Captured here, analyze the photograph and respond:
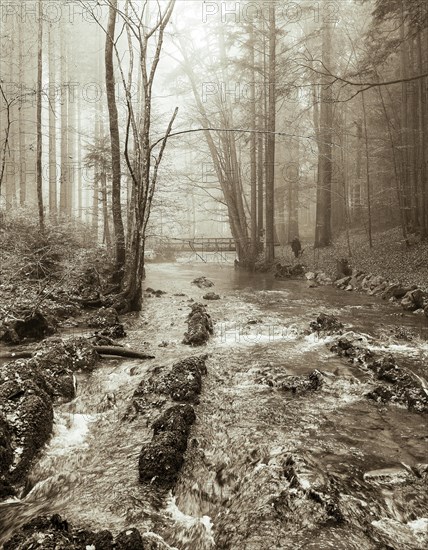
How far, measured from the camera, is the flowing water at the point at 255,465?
3084 mm

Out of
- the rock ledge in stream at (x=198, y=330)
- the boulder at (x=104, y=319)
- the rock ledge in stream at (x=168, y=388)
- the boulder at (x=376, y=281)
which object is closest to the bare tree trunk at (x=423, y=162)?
the boulder at (x=376, y=281)

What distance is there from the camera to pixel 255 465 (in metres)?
3.86

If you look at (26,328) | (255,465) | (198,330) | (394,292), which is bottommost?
(255,465)

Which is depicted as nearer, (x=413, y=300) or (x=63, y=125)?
(x=413, y=300)

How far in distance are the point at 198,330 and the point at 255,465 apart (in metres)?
4.39

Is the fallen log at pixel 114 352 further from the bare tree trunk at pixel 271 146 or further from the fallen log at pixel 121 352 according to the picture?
Result: the bare tree trunk at pixel 271 146

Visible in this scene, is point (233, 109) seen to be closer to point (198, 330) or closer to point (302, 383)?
point (198, 330)

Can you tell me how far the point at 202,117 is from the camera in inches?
797

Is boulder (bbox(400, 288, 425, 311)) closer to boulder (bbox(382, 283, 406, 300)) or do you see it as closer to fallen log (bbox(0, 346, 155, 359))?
boulder (bbox(382, 283, 406, 300))

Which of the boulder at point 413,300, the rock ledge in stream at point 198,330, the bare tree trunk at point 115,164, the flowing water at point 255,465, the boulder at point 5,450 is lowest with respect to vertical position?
the flowing water at point 255,465

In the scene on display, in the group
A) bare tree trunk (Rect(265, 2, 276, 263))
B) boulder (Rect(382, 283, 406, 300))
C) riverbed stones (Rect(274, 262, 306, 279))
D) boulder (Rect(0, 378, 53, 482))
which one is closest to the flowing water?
boulder (Rect(0, 378, 53, 482))

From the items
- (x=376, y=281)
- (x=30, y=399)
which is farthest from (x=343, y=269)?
(x=30, y=399)

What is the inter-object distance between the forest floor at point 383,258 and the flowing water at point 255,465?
22.1ft

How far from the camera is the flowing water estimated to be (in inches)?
121
